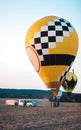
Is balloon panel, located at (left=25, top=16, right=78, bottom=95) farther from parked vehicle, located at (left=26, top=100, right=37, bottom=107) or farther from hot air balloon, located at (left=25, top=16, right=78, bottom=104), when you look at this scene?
parked vehicle, located at (left=26, top=100, right=37, bottom=107)

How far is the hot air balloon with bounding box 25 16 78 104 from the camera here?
2388 cm

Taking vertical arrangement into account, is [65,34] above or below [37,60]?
above

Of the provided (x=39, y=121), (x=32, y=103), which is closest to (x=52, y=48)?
(x=39, y=121)

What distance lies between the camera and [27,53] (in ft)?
86.0

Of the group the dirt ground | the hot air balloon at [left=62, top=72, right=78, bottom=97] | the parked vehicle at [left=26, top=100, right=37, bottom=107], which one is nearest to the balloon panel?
the dirt ground

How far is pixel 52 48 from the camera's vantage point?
23.8 metres

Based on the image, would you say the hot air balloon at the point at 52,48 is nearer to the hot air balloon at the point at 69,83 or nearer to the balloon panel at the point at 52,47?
the balloon panel at the point at 52,47

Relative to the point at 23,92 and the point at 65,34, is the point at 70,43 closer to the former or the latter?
the point at 65,34

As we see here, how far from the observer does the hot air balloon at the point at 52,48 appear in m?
23.9

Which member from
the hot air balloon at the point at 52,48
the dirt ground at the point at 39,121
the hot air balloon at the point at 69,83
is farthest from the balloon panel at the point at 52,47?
the hot air balloon at the point at 69,83

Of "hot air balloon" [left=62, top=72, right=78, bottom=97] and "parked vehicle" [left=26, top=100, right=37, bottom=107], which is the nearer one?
"hot air balloon" [left=62, top=72, right=78, bottom=97]

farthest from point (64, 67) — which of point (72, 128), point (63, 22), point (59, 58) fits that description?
point (72, 128)

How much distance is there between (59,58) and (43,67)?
5.56ft

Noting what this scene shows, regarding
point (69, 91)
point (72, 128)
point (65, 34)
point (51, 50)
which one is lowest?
point (72, 128)
